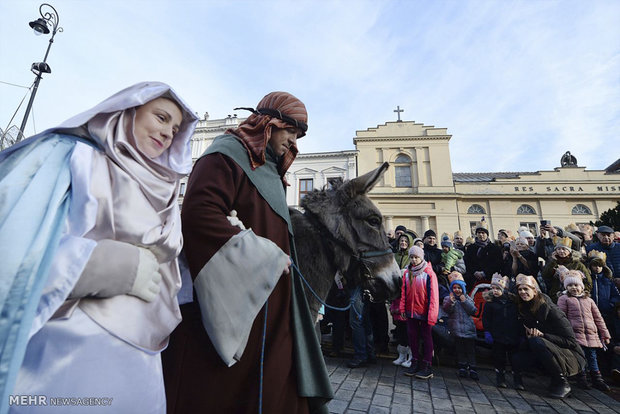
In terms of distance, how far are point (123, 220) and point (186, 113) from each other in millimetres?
751

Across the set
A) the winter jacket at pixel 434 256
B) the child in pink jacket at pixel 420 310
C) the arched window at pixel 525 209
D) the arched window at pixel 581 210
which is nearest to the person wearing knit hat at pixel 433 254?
the winter jacket at pixel 434 256

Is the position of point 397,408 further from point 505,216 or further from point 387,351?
point 505,216

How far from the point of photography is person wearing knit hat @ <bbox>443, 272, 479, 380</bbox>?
5.50 metres

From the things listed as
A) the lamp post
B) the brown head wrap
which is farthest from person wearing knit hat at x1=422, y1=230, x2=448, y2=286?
the lamp post

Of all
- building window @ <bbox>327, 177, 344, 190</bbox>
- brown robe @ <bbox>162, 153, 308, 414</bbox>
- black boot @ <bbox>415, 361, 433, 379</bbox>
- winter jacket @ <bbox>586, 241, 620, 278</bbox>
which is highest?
building window @ <bbox>327, 177, 344, 190</bbox>

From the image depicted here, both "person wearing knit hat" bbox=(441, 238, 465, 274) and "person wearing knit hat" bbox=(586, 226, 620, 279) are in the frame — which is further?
"person wearing knit hat" bbox=(441, 238, 465, 274)

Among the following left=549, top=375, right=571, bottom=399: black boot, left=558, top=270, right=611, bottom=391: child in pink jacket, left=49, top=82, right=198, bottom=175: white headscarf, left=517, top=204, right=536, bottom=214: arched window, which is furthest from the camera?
left=517, top=204, right=536, bottom=214: arched window

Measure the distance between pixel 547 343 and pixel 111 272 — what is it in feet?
21.4

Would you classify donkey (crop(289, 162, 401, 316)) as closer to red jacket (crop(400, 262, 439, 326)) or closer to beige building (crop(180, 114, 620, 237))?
red jacket (crop(400, 262, 439, 326))

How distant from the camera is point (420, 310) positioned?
5641 millimetres

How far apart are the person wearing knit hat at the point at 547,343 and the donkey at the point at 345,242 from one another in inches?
178

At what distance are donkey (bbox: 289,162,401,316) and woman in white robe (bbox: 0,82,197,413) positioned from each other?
1027 mm

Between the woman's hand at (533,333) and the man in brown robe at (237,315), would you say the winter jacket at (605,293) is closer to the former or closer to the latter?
the woman's hand at (533,333)

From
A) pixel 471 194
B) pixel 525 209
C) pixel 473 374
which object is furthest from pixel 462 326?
pixel 525 209
